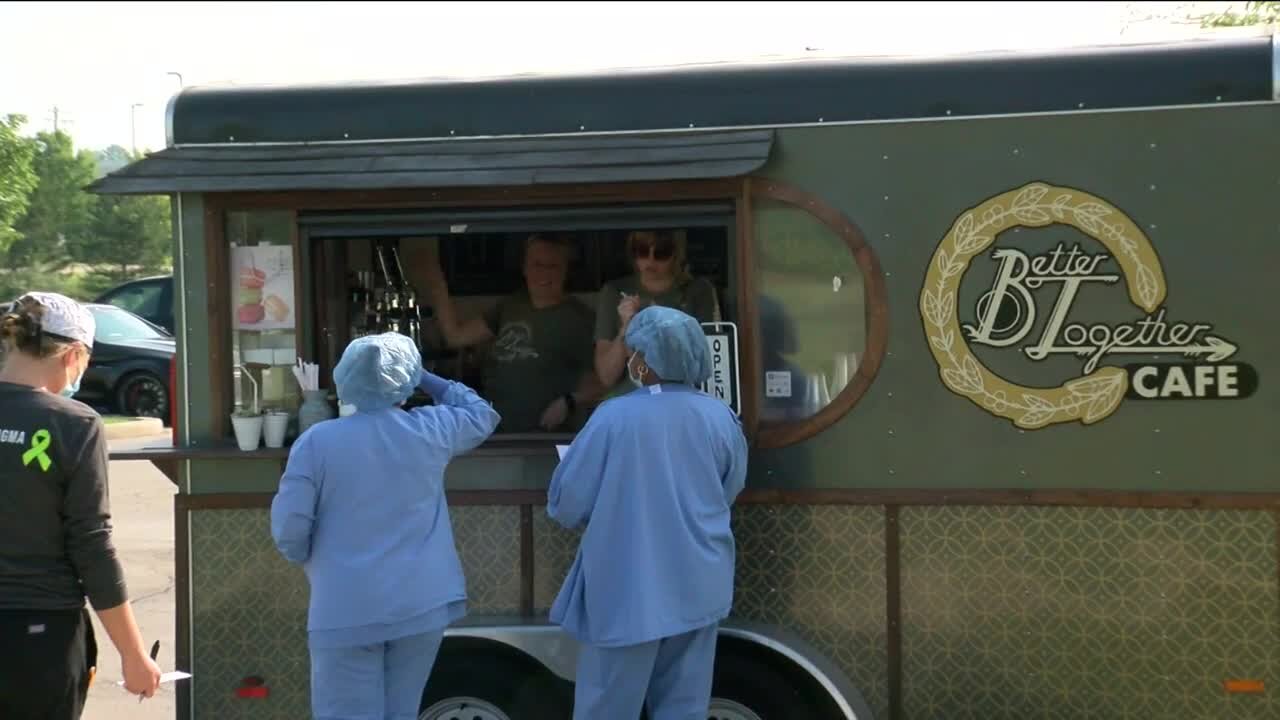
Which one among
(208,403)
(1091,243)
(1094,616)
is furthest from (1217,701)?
(208,403)

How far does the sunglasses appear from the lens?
4.66m

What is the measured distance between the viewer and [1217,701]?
3984 millimetres

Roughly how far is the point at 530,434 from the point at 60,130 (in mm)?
15470

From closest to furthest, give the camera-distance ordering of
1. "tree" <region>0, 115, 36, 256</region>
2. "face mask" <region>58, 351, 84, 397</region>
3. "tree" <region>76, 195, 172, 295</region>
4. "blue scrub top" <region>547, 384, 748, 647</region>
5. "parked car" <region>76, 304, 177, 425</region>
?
"face mask" <region>58, 351, 84, 397</region> → "blue scrub top" <region>547, 384, 748, 647</region> → "tree" <region>0, 115, 36, 256</region> → "parked car" <region>76, 304, 177, 425</region> → "tree" <region>76, 195, 172, 295</region>

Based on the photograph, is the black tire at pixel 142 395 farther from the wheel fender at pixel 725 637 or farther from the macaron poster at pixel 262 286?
the wheel fender at pixel 725 637

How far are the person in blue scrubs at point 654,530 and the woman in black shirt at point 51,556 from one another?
46.6 inches

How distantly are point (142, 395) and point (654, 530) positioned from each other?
38.7 feet

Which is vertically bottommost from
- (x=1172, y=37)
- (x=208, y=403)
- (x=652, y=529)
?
(x=652, y=529)

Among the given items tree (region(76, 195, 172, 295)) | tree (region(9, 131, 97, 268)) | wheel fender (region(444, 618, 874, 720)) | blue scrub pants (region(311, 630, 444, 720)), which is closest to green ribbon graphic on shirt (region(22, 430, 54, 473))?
blue scrub pants (region(311, 630, 444, 720))

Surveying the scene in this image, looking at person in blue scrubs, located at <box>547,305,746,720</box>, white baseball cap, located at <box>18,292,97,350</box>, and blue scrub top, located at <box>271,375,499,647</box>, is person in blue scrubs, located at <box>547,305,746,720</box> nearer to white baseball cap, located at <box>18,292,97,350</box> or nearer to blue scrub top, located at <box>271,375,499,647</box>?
blue scrub top, located at <box>271,375,499,647</box>

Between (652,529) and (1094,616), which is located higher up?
(652,529)

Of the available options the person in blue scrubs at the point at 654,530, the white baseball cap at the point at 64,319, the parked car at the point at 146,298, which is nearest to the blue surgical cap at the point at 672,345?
the person in blue scrubs at the point at 654,530

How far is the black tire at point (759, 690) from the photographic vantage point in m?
4.18

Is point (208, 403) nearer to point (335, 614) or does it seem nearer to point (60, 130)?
point (335, 614)
